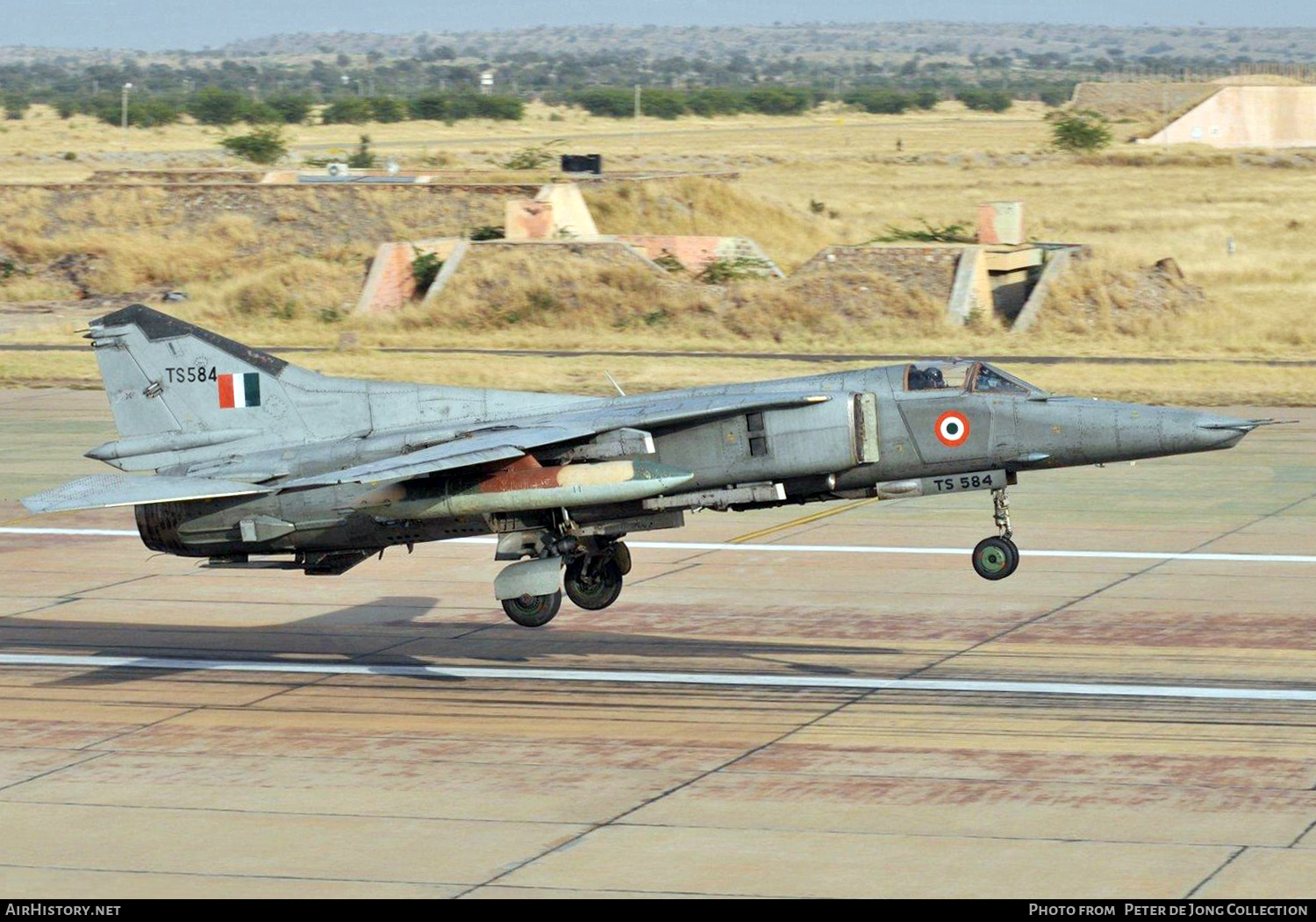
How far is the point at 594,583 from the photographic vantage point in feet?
68.3

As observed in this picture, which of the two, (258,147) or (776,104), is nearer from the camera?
(258,147)

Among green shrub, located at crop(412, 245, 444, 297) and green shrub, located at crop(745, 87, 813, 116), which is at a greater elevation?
green shrub, located at crop(745, 87, 813, 116)

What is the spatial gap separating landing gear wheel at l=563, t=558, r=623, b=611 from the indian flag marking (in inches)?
164

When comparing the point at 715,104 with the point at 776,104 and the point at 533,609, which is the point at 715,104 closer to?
the point at 776,104

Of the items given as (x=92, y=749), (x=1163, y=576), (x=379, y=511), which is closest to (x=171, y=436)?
(x=379, y=511)

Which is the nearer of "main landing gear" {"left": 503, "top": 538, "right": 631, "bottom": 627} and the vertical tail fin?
the vertical tail fin

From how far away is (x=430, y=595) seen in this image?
941 inches

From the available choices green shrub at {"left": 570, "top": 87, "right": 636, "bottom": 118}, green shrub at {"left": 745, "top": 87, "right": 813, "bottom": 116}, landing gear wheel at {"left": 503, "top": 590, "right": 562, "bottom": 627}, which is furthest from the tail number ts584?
green shrub at {"left": 745, "top": 87, "right": 813, "bottom": 116}

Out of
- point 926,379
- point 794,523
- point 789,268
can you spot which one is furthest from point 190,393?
point 789,268

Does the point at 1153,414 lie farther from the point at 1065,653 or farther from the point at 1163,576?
the point at 1163,576

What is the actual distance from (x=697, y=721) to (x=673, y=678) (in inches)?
70.5

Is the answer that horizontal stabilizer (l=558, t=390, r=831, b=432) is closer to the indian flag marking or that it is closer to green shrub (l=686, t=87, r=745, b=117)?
the indian flag marking

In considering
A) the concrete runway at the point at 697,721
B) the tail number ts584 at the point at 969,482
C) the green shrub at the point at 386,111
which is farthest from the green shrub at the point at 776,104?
the tail number ts584 at the point at 969,482

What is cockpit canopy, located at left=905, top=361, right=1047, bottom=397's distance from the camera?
18.5 metres
